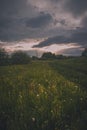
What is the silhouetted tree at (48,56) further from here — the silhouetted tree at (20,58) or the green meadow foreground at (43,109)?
the green meadow foreground at (43,109)

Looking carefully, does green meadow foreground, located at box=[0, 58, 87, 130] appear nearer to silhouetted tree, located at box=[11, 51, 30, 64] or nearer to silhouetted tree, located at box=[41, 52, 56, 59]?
silhouetted tree, located at box=[11, 51, 30, 64]

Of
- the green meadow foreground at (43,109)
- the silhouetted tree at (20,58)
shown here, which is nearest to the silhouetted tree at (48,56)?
the silhouetted tree at (20,58)

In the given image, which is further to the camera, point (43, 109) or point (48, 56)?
point (48, 56)

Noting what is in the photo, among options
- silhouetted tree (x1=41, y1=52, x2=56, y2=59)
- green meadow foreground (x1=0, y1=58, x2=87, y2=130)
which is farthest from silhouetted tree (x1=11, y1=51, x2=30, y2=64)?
silhouetted tree (x1=41, y1=52, x2=56, y2=59)

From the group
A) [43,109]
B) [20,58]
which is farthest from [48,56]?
[43,109]

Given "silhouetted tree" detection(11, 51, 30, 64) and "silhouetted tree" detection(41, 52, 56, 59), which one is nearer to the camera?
"silhouetted tree" detection(11, 51, 30, 64)

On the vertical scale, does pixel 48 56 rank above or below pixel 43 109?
below

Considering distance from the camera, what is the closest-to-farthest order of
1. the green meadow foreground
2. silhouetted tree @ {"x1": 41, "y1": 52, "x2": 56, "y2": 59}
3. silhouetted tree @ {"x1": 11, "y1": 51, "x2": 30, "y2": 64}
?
the green meadow foreground
silhouetted tree @ {"x1": 11, "y1": 51, "x2": 30, "y2": 64}
silhouetted tree @ {"x1": 41, "y1": 52, "x2": 56, "y2": 59}

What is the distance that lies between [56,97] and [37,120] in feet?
7.43

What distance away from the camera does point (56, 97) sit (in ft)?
31.9

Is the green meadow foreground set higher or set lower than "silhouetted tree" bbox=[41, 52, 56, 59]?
higher

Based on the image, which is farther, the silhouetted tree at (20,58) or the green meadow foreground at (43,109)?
the silhouetted tree at (20,58)

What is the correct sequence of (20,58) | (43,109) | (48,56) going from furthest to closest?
(48,56), (20,58), (43,109)

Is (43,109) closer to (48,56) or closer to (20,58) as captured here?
(20,58)
